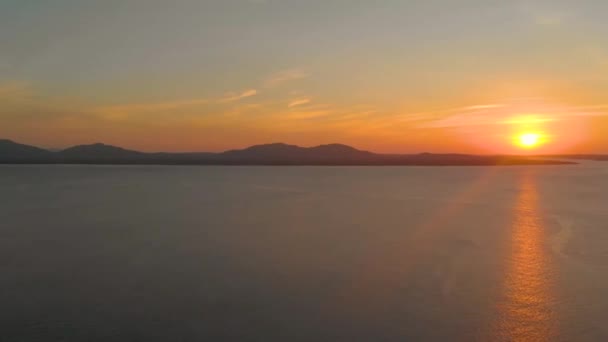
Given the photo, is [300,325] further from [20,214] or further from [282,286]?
[20,214]

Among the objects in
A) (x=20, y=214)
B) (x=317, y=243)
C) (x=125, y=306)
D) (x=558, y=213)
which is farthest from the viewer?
(x=558, y=213)

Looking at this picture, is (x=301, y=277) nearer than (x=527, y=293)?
No

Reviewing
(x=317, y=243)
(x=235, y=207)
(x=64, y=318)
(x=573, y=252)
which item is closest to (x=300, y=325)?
(x=64, y=318)

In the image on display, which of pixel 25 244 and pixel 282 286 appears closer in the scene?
pixel 282 286

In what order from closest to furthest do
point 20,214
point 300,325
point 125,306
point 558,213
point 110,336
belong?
point 110,336, point 300,325, point 125,306, point 20,214, point 558,213

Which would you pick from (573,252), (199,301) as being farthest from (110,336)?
(573,252)

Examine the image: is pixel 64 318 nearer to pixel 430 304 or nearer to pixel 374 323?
pixel 374 323
